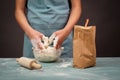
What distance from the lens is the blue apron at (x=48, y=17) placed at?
183 cm

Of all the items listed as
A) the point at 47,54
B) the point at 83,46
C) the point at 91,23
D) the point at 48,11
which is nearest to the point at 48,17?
the point at 48,11

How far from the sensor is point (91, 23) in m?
3.05

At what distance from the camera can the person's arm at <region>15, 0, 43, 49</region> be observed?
5.20 ft

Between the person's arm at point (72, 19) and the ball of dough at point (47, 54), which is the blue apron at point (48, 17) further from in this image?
the ball of dough at point (47, 54)

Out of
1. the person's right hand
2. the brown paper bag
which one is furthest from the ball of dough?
the brown paper bag

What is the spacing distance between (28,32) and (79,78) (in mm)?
625

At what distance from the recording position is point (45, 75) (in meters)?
1.20

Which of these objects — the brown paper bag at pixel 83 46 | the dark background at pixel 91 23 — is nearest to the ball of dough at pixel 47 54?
the brown paper bag at pixel 83 46

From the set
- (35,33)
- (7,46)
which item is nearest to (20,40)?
(7,46)

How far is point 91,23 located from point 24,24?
1426 millimetres

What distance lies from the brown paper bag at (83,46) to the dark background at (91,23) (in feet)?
5.52

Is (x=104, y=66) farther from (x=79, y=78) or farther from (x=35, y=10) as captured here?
(x=35, y=10)

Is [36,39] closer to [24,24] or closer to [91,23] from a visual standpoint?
[24,24]

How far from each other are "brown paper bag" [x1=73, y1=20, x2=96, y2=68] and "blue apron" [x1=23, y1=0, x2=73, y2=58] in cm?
46
